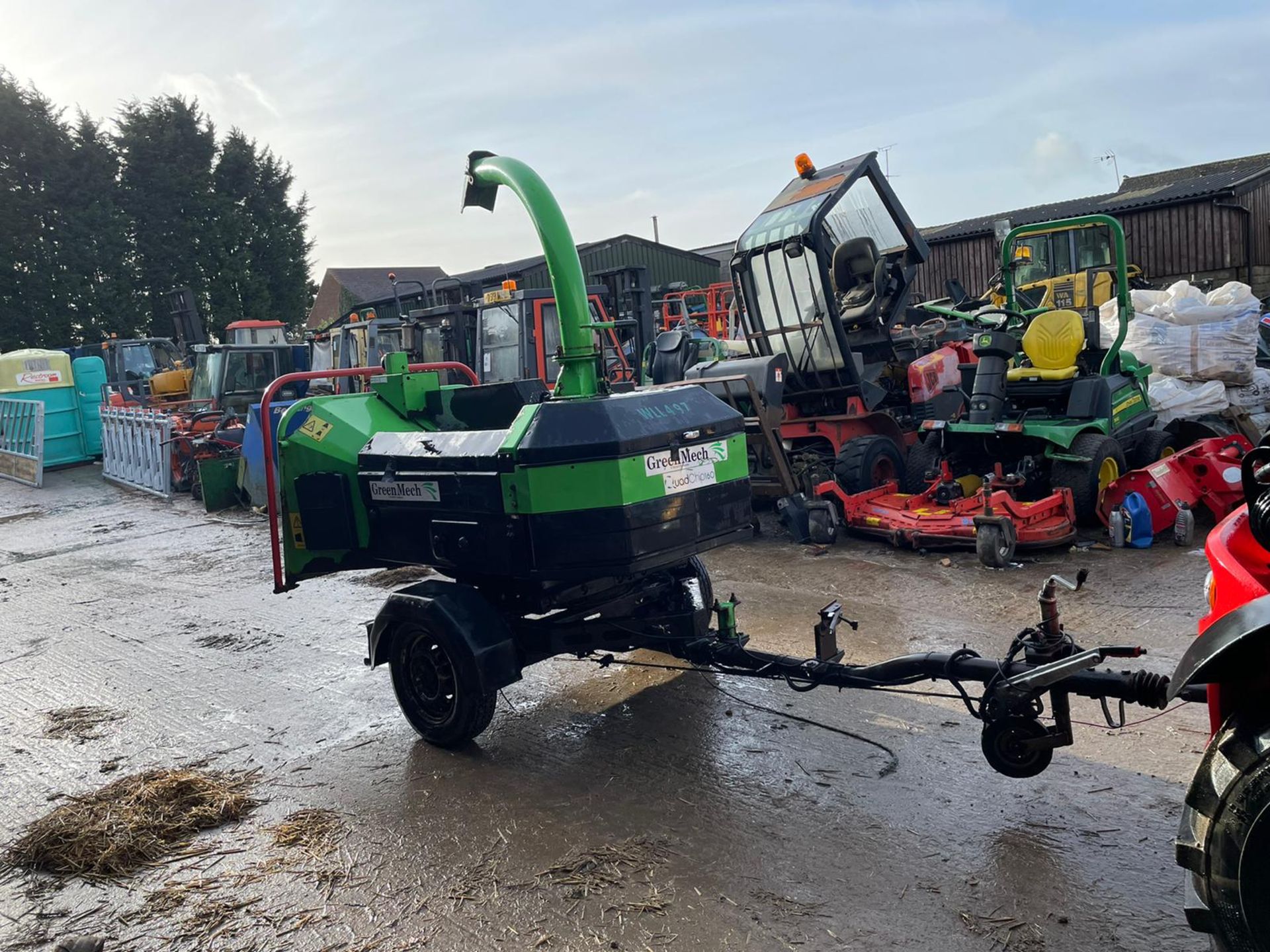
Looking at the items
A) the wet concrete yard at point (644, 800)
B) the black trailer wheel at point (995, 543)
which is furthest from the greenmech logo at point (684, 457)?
the black trailer wheel at point (995, 543)

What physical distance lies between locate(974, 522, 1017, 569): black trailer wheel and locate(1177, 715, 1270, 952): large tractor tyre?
4.52 meters

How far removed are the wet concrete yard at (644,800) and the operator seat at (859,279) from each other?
313cm

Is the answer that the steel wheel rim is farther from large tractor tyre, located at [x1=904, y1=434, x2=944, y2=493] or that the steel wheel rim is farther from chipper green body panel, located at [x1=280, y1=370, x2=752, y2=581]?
large tractor tyre, located at [x1=904, y1=434, x2=944, y2=493]

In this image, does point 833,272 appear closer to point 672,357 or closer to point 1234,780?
point 672,357

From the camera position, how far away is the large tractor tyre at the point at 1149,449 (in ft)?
25.7

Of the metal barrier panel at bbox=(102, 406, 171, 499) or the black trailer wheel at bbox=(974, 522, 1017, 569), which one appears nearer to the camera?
the black trailer wheel at bbox=(974, 522, 1017, 569)

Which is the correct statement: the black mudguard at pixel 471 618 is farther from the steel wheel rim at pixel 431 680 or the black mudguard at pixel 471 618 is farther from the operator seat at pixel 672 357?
the operator seat at pixel 672 357

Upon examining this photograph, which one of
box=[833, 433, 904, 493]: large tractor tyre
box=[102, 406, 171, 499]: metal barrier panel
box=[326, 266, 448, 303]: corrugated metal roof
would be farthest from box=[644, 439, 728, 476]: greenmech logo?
box=[326, 266, 448, 303]: corrugated metal roof

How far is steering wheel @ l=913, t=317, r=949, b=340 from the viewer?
9.96 meters

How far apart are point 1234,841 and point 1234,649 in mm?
401

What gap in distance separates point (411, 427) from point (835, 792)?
8.38 feet

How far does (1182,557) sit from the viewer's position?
21.0 ft

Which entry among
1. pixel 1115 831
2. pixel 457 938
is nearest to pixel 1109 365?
pixel 1115 831

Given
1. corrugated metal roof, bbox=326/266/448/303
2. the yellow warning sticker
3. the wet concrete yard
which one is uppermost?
corrugated metal roof, bbox=326/266/448/303
